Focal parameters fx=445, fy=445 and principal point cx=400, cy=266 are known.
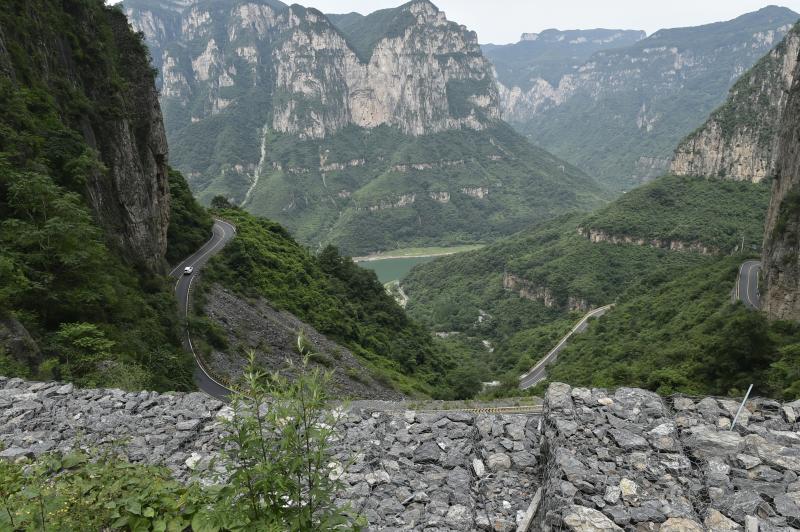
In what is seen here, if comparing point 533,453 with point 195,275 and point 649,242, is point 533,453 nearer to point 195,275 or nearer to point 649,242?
point 195,275

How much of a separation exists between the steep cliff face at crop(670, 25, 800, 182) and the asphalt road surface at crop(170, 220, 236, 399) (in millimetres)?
112004

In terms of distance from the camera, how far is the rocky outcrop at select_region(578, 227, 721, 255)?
88.3m

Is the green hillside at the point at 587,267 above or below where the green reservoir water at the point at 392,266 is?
above

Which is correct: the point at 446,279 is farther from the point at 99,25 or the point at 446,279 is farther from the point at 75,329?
the point at 75,329

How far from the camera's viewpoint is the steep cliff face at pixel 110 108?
1769 centimetres

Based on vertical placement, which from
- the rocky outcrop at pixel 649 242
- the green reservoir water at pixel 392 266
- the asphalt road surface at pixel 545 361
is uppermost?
the rocky outcrop at pixel 649 242

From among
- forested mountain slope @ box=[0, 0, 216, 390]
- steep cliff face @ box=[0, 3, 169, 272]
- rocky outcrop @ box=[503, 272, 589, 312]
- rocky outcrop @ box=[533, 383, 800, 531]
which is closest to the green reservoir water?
rocky outcrop @ box=[503, 272, 589, 312]

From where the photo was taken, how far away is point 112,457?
5.36m

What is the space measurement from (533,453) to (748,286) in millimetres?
48702

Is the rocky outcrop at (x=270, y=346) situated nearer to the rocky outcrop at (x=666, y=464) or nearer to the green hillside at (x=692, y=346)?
the green hillside at (x=692, y=346)

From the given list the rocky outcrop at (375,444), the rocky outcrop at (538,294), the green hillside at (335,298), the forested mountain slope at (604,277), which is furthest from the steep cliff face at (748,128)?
the rocky outcrop at (375,444)

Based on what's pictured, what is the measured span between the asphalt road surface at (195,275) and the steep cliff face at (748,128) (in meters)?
112

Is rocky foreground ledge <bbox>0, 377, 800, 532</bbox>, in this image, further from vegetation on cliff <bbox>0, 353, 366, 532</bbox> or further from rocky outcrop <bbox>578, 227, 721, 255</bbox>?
rocky outcrop <bbox>578, 227, 721, 255</bbox>

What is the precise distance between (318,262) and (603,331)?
36.3 meters
